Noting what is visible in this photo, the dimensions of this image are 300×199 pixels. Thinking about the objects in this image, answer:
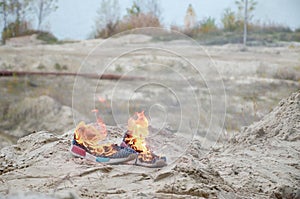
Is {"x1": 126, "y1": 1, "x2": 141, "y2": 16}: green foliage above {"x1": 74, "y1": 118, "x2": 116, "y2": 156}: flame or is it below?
above

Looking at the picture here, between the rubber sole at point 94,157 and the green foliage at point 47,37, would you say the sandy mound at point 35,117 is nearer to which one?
the green foliage at point 47,37

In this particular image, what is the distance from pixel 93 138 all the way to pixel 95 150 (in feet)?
0.72

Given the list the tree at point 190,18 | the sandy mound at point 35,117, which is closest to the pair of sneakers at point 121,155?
the sandy mound at point 35,117

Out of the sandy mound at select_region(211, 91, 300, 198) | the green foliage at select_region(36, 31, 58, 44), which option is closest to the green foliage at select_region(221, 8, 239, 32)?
the green foliage at select_region(36, 31, 58, 44)

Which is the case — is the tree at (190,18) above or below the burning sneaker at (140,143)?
above

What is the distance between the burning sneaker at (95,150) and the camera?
3.47 meters

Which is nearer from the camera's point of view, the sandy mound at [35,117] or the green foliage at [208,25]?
the sandy mound at [35,117]

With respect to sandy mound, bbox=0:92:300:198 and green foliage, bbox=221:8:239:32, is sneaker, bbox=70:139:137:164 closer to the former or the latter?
sandy mound, bbox=0:92:300:198

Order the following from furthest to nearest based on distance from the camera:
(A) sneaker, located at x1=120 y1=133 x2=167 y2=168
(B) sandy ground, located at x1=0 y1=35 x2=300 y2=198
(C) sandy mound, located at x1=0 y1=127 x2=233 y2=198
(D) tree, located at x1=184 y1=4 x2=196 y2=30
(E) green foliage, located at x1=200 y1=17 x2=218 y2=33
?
(E) green foliage, located at x1=200 y1=17 x2=218 y2=33 < (D) tree, located at x1=184 y1=4 x2=196 y2=30 < (A) sneaker, located at x1=120 y1=133 x2=167 y2=168 < (B) sandy ground, located at x1=0 y1=35 x2=300 y2=198 < (C) sandy mound, located at x1=0 y1=127 x2=233 y2=198

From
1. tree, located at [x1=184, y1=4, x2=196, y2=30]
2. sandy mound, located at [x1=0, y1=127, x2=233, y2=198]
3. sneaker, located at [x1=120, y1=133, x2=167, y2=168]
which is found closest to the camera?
sandy mound, located at [x1=0, y1=127, x2=233, y2=198]

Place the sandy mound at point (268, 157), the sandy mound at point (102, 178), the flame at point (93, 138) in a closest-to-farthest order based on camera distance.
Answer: the sandy mound at point (102, 178)
the sandy mound at point (268, 157)
the flame at point (93, 138)

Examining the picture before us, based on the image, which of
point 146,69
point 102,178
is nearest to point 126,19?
point 146,69

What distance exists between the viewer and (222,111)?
5406mm

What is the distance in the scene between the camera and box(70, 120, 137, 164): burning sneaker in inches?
137
